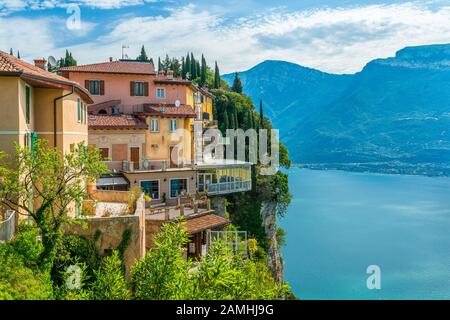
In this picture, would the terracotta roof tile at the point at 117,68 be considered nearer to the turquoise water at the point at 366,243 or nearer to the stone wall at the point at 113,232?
the stone wall at the point at 113,232

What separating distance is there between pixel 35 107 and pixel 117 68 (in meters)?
23.3

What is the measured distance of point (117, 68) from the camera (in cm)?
3916

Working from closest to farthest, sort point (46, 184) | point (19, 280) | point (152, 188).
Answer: point (19, 280), point (46, 184), point (152, 188)

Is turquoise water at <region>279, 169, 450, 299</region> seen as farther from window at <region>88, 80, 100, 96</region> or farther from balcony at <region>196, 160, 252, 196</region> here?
window at <region>88, 80, 100, 96</region>

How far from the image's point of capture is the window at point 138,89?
3916cm

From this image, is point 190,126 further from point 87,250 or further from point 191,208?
point 87,250

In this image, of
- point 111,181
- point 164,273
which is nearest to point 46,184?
point 164,273

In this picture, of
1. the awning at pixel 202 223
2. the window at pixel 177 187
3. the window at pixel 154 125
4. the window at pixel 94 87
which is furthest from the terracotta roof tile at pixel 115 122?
the awning at pixel 202 223

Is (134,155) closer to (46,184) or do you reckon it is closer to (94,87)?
(94,87)

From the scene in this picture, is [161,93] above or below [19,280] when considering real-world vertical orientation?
above

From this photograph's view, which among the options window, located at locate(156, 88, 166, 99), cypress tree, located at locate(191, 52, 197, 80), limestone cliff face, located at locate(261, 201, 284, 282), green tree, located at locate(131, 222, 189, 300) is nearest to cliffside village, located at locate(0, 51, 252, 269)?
window, located at locate(156, 88, 166, 99)

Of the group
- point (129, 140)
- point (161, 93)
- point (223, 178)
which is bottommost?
point (223, 178)

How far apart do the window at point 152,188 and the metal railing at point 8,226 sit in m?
18.8

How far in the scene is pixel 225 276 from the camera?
10.7 metres
